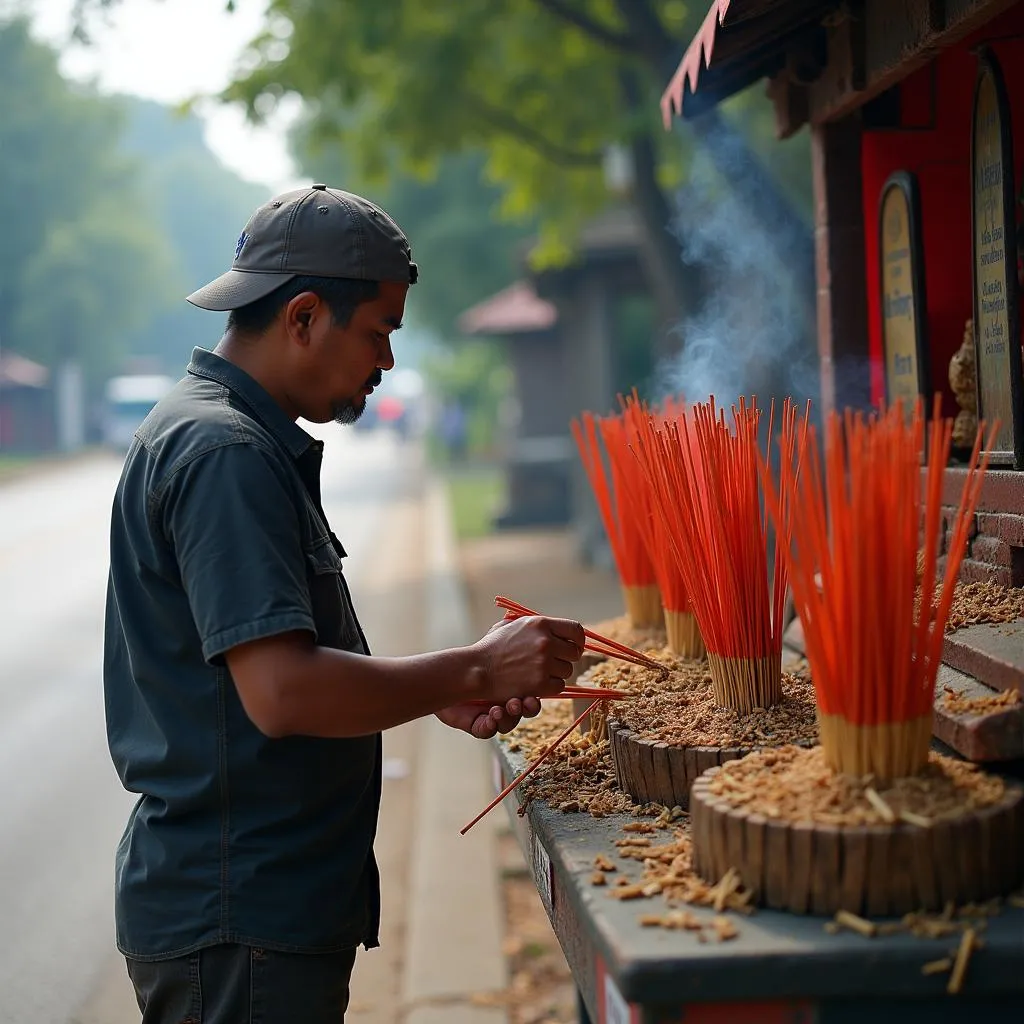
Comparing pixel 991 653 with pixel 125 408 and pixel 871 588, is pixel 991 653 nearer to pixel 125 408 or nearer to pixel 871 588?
pixel 871 588

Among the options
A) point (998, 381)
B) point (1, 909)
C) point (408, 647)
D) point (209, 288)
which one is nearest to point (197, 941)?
point (209, 288)

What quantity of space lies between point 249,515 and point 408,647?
307 inches

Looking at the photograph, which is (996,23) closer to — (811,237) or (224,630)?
(224,630)

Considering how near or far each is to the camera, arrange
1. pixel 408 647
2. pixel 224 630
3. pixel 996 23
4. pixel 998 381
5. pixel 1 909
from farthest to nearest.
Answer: pixel 408 647 < pixel 1 909 < pixel 996 23 < pixel 998 381 < pixel 224 630

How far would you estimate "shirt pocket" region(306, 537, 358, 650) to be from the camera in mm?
1876

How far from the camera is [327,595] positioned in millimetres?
1901

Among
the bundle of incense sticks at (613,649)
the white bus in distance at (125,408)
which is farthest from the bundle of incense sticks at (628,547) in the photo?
the white bus in distance at (125,408)

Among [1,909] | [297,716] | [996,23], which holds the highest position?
[996,23]

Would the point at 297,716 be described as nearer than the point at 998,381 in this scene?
Yes

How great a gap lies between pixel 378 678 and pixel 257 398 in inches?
17.9

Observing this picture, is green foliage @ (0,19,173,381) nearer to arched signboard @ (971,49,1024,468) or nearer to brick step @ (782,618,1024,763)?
arched signboard @ (971,49,1024,468)

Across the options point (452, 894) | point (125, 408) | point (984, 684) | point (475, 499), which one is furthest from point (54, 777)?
point (125, 408)

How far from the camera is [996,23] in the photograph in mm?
2576

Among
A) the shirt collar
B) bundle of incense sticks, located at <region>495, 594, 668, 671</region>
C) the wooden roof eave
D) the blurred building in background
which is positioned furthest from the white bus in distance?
the shirt collar
